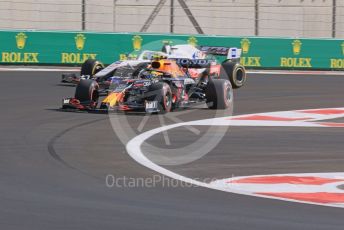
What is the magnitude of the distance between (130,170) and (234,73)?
11803 millimetres

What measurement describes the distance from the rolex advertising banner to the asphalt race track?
7.49 meters

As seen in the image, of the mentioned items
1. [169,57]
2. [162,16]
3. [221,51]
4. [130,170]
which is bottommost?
[130,170]

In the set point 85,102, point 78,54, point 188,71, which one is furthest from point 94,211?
point 78,54

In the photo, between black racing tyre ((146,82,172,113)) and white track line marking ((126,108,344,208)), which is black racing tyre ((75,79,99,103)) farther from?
white track line marking ((126,108,344,208))

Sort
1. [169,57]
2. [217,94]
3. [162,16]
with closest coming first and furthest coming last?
[217,94], [169,57], [162,16]

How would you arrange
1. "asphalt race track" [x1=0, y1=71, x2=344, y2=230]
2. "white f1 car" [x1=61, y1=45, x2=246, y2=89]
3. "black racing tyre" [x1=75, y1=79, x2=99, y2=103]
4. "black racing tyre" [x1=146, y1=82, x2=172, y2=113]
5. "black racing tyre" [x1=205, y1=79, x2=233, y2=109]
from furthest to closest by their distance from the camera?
1. "white f1 car" [x1=61, y1=45, x2=246, y2=89]
2. "black racing tyre" [x1=205, y1=79, x2=233, y2=109]
3. "black racing tyre" [x1=75, y1=79, x2=99, y2=103]
4. "black racing tyre" [x1=146, y1=82, x2=172, y2=113]
5. "asphalt race track" [x1=0, y1=71, x2=344, y2=230]

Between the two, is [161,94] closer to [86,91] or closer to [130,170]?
[86,91]

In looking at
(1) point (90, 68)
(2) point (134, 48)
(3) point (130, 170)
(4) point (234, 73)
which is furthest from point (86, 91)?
(2) point (134, 48)

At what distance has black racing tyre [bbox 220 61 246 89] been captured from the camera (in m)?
21.8

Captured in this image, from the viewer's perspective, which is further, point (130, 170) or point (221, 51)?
point (221, 51)

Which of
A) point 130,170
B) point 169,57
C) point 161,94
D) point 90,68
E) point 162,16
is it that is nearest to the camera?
point 130,170

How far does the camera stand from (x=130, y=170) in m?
10.4

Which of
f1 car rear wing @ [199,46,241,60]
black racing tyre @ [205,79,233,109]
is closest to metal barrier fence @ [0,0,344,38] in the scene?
f1 car rear wing @ [199,46,241,60]

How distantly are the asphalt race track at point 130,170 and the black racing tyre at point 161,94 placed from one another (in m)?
0.36
